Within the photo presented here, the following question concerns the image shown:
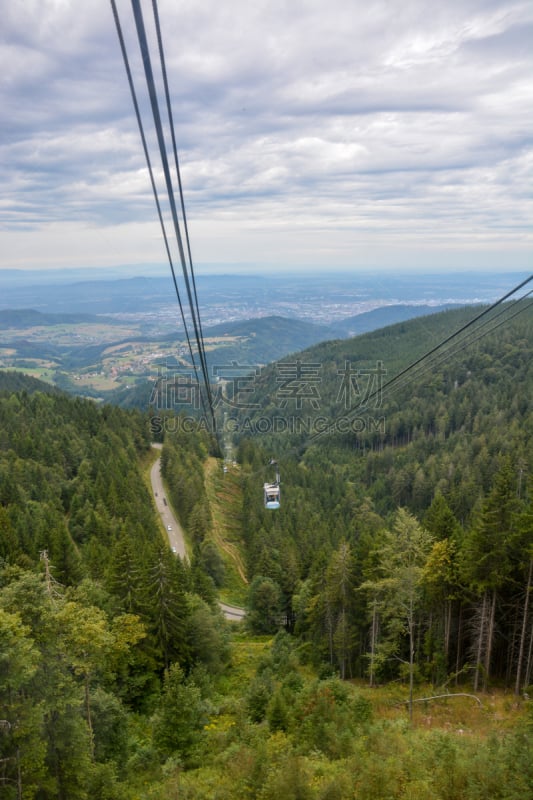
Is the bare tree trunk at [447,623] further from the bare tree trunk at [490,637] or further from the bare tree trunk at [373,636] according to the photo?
the bare tree trunk at [373,636]

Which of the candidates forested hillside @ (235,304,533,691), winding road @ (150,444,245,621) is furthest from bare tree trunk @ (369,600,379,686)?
winding road @ (150,444,245,621)

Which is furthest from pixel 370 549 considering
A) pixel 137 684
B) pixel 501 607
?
pixel 137 684

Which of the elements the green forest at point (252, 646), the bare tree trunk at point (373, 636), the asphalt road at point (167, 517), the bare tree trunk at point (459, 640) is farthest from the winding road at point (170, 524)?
the bare tree trunk at point (459, 640)

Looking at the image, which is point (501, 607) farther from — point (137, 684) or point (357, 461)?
point (357, 461)

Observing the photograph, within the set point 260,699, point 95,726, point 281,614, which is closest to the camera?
point 95,726

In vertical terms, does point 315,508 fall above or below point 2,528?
below

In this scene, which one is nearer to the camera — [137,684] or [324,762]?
[324,762]

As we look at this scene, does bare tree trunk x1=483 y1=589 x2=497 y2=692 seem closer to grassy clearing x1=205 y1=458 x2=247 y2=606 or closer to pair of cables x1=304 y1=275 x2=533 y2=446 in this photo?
pair of cables x1=304 y1=275 x2=533 y2=446

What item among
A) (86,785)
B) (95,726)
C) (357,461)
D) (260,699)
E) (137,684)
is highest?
(86,785)

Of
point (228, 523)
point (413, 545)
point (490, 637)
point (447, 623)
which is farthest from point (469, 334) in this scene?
point (228, 523)
